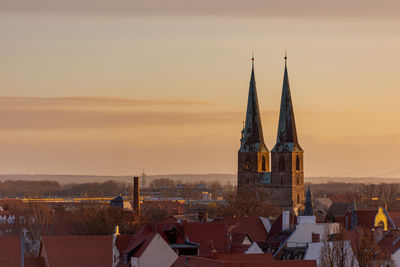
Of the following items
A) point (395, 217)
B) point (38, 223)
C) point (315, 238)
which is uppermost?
point (395, 217)

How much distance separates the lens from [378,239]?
313ft

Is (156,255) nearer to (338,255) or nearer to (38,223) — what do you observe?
(338,255)

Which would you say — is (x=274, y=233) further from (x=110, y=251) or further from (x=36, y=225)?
(x=36, y=225)

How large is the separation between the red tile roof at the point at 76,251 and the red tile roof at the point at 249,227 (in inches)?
568

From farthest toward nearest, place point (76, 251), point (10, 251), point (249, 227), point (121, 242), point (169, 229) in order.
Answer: point (249, 227) → point (169, 229) → point (121, 242) → point (76, 251) → point (10, 251)

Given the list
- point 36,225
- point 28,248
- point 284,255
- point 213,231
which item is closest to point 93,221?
point 28,248

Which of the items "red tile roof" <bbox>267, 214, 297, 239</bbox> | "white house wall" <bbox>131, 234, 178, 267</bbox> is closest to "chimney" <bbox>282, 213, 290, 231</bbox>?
"red tile roof" <bbox>267, 214, 297, 239</bbox>

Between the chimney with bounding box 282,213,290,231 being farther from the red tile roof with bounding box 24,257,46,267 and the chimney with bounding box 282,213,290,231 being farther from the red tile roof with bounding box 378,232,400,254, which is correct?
the red tile roof with bounding box 24,257,46,267

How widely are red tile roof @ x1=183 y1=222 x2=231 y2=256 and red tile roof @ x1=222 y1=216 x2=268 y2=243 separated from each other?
6.18m

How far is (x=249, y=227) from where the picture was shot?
10950 cm

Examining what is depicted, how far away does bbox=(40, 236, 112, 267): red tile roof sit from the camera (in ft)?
306

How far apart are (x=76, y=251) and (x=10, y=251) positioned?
724cm

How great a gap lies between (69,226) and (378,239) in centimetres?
6631

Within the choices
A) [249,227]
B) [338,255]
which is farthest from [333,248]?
[249,227]
